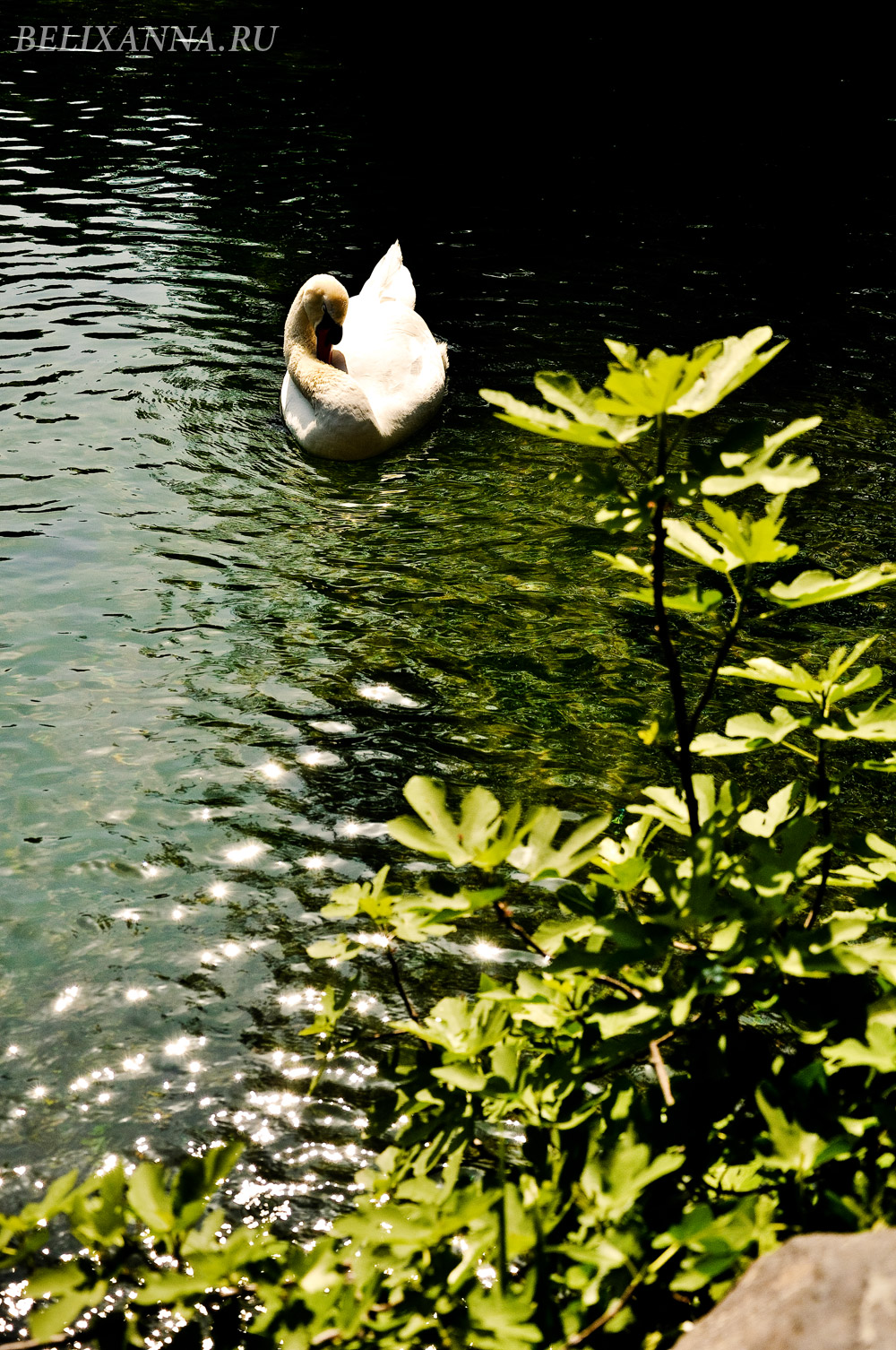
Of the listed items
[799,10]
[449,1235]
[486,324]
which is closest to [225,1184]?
[449,1235]

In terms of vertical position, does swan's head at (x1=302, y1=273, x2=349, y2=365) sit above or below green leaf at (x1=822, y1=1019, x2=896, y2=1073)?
below

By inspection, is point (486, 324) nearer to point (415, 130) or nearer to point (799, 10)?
point (415, 130)

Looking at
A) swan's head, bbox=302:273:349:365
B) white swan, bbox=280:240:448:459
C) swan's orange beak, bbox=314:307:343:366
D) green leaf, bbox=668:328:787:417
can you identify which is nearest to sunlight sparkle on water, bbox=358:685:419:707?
white swan, bbox=280:240:448:459

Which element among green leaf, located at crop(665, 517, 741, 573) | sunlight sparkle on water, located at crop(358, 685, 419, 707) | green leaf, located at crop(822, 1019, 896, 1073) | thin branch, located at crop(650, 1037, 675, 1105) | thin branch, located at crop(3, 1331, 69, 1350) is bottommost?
sunlight sparkle on water, located at crop(358, 685, 419, 707)

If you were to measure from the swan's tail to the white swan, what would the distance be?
11 millimetres

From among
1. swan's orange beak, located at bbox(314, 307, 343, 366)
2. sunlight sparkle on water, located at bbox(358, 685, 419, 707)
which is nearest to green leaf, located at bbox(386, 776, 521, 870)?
sunlight sparkle on water, located at bbox(358, 685, 419, 707)

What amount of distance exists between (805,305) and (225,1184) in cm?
912

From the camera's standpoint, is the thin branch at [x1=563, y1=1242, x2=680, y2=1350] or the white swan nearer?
the thin branch at [x1=563, y1=1242, x2=680, y2=1350]

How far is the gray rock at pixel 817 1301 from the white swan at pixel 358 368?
20.5 ft

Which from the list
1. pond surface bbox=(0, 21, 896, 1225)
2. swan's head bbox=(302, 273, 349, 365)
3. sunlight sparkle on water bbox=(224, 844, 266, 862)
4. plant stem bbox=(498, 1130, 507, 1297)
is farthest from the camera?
swan's head bbox=(302, 273, 349, 365)

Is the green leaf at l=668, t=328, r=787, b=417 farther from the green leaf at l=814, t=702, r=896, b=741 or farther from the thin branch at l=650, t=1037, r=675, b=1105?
the thin branch at l=650, t=1037, r=675, b=1105

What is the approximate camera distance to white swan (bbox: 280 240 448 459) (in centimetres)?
738

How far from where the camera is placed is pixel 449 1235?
1.73 m

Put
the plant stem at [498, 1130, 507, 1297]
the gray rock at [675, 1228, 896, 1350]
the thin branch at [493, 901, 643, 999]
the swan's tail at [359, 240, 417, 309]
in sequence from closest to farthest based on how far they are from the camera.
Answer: the gray rock at [675, 1228, 896, 1350] → the plant stem at [498, 1130, 507, 1297] → the thin branch at [493, 901, 643, 999] → the swan's tail at [359, 240, 417, 309]
